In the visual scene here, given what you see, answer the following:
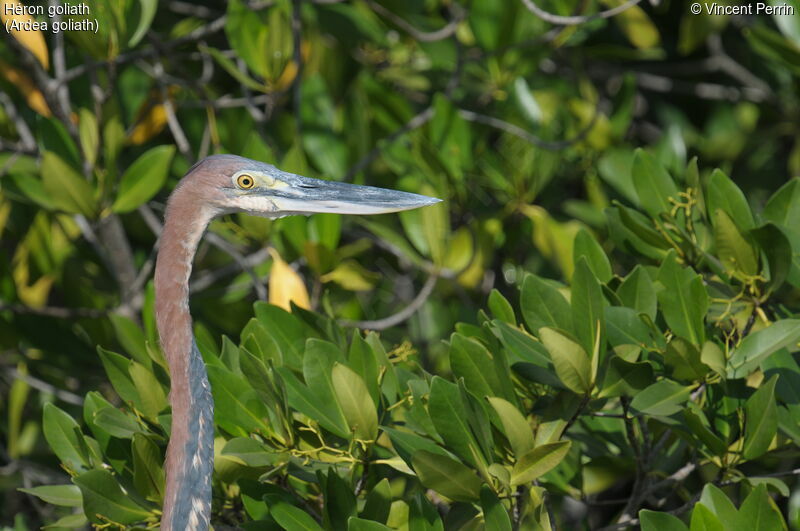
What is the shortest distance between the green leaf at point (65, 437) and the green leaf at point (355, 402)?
685 millimetres

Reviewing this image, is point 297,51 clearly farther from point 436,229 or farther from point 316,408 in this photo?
point 316,408

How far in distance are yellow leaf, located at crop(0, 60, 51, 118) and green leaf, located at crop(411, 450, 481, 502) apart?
2052 mm

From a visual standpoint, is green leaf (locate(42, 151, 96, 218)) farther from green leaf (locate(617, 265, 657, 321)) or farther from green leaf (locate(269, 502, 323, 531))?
green leaf (locate(617, 265, 657, 321))

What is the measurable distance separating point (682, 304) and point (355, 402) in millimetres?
787

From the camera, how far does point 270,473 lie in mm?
2248

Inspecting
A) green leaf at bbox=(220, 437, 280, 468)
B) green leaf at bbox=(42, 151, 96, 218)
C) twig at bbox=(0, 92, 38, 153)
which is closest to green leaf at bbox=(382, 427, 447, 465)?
green leaf at bbox=(220, 437, 280, 468)

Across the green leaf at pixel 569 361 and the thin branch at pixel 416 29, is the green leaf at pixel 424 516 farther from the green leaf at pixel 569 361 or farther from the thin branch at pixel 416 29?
the thin branch at pixel 416 29

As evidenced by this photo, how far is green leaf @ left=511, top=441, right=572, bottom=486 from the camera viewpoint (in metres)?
2.13

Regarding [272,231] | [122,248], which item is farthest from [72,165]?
[272,231]

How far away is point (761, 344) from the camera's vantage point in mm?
2322

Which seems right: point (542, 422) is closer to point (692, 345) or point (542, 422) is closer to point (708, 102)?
point (692, 345)

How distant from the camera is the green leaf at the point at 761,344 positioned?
227 cm

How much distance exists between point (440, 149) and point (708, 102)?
2.27 meters

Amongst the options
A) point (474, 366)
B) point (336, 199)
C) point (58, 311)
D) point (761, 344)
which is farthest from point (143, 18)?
point (761, 344)
